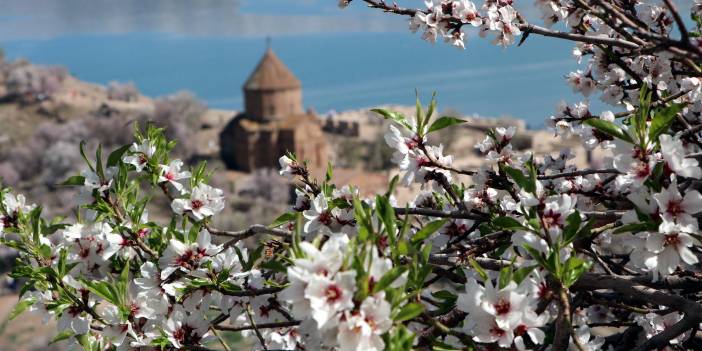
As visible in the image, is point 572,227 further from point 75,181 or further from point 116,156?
point 75,181

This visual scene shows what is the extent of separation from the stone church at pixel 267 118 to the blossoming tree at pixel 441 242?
170ft

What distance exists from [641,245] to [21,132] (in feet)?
206

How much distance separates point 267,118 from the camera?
58.2 meters

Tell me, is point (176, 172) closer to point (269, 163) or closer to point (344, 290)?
point (344, 290)

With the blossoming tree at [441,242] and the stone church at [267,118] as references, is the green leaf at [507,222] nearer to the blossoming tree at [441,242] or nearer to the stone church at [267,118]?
the blossoming tree at [441,242]

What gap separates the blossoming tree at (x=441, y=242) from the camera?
1992 millimetres

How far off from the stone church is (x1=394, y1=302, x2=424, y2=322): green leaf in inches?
2103

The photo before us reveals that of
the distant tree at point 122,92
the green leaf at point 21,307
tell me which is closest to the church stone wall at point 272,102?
the distant tree at point 122,92

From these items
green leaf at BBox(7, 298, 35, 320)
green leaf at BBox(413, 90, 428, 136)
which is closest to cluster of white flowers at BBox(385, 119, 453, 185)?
green leaf at BBox(413, 90, 428, 136)

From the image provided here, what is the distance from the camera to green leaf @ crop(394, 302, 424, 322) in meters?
1.84

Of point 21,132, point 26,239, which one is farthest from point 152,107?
point 26,239

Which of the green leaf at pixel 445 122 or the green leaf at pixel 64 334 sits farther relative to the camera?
the green leaf at pixel 64 334

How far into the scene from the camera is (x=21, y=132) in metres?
59.5

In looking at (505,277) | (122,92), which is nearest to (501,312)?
(505,277)
